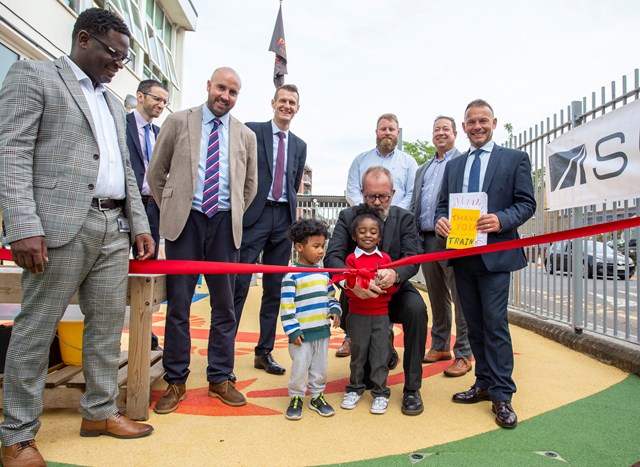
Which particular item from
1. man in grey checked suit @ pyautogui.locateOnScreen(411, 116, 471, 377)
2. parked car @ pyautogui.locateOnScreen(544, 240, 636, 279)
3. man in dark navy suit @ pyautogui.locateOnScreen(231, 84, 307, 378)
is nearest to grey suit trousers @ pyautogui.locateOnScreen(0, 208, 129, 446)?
man in dark navy suit @ pyautogui.locateOnScreen(231, 84, 307, 378)

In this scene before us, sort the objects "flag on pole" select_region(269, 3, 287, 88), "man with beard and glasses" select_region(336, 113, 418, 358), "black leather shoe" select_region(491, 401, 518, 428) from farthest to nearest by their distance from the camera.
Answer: "flag on pole" select_region(269, 3, 287, 88)
"man with beard and glasses" select_region(336, 113, 418, 358)
"black leather shoe" select_region(491, 401, 518, 428)

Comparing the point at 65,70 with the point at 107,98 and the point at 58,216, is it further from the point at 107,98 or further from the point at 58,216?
the point at 58,216

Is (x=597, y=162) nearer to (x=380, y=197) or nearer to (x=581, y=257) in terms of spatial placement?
(x=581, y=257)

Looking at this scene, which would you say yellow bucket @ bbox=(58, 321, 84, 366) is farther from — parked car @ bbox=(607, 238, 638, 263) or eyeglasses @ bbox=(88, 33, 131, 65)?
parked car @ bbox=(607, 238, 638, 263)

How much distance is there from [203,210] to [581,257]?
398cm

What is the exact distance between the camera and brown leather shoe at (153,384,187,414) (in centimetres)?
281

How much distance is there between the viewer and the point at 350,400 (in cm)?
300

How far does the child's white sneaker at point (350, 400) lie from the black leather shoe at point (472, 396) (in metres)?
0.67

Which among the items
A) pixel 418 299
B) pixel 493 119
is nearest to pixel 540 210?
pixel 493 119

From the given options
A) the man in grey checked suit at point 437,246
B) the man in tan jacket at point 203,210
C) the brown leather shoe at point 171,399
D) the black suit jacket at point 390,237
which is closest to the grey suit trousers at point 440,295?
the man in grey checked suit at point 437,246

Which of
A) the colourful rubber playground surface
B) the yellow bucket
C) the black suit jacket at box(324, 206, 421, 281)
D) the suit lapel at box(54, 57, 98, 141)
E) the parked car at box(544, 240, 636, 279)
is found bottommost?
the colourful rubber playground surface

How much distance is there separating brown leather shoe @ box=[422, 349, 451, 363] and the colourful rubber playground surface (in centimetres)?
51

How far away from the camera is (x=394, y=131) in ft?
14.5

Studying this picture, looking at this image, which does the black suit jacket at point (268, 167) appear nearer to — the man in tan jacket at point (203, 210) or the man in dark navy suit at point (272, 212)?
the man in dark navy suit at point (272, 212)
